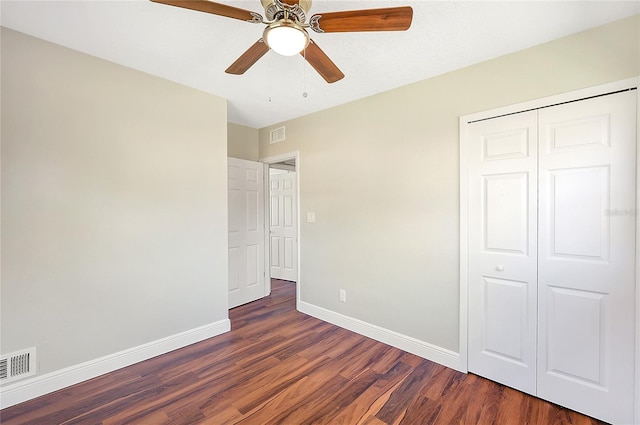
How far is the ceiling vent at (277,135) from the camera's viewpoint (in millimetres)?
3711

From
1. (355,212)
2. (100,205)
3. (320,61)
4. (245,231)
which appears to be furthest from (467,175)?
(100,205)

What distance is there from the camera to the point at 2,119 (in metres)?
1.81

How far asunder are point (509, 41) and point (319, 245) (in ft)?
8.20

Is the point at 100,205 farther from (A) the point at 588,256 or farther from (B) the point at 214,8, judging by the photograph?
(A) the point at 588,256

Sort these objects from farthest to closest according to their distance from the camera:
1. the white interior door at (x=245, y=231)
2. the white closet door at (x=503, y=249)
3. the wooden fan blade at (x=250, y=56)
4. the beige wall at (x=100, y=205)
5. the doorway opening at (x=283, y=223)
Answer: the doorway opening at (x=283, y=223) → the white interior door at (x=245, y=231) → the white closet door at (x=503, y=249) → the beige wall at (x=100, y=205) → the wooden fan blade at (x=250, y=56)

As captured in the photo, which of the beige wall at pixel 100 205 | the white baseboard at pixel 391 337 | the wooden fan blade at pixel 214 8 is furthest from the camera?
the white baseboard at pixel 391 337

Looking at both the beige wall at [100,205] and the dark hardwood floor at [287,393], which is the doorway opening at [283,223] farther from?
the dark hardwood floor at [287,393]

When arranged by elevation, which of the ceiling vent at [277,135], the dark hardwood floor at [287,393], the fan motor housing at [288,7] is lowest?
the dark hardwood floor at [287,393]

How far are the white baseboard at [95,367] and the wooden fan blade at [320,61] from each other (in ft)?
8.56

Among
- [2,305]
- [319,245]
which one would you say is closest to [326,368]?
[319,245]

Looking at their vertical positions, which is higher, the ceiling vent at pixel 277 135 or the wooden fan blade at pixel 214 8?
the ceiling vent at pixel 277 135

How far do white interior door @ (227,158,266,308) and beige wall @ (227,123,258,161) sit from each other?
0.15 m

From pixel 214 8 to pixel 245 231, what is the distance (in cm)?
291

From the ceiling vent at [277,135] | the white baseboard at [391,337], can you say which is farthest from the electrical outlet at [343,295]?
the ceiling vent at [277,135]
